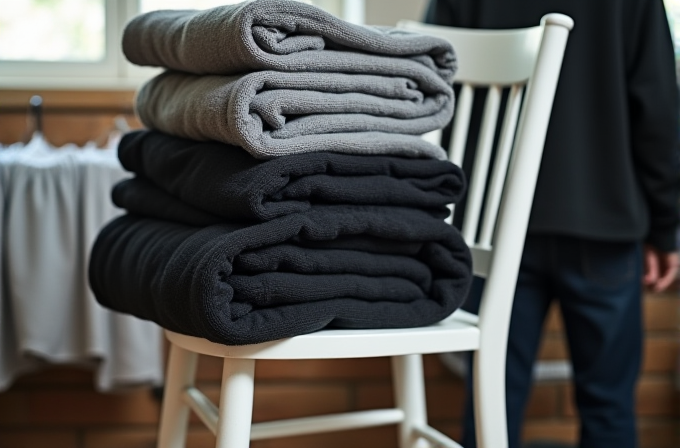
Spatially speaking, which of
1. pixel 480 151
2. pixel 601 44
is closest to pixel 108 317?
pixel 480 151

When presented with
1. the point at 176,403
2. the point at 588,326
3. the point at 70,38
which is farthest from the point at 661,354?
the point at 70,38

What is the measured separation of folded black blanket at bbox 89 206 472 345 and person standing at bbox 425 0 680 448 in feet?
1.44

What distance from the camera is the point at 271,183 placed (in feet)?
2.62

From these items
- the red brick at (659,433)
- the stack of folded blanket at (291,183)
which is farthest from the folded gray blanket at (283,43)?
the red brick at (659,433)

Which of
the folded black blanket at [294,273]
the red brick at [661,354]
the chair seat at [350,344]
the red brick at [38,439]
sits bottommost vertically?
the red brick at [38,439]

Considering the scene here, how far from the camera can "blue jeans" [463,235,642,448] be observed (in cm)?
134

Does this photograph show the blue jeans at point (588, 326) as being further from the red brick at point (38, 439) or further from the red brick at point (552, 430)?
the red brick at point (38, 439)

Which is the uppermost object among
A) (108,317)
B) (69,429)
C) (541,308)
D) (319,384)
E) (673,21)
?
(673,21)

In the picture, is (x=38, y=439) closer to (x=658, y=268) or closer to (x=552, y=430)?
(x=552, y=430)

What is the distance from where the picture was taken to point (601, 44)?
1312mm

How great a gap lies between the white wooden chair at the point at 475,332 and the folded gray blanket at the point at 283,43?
13 cm

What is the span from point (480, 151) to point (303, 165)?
1.30ft

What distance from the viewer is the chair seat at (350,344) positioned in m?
0.84

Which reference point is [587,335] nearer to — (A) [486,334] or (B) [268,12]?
(A) [486,334]
